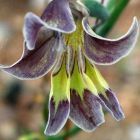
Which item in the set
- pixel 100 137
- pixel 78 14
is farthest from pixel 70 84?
pixel 100 137

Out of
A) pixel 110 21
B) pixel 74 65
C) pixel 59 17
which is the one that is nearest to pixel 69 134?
pixel 110 21

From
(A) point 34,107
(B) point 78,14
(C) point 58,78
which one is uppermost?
(B) point 78,14

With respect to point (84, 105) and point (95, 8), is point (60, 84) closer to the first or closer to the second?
point (84, 105)

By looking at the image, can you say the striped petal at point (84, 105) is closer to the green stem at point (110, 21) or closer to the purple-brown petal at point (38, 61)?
the purple-brown petal at point (38, 61)

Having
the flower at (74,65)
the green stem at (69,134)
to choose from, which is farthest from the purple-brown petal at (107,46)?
the green stem at (69,134)

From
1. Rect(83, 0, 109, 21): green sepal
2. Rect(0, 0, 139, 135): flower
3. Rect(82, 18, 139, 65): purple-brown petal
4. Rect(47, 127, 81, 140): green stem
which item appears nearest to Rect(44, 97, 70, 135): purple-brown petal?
Rect(0, 0, 139, 135): flower

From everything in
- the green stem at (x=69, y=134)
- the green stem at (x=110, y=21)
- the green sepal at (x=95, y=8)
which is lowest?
the green stem at (x=69, y=134)

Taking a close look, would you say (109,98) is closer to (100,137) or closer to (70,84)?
(70,84)
